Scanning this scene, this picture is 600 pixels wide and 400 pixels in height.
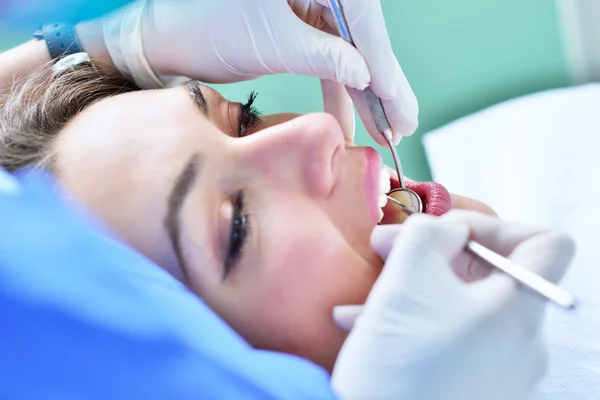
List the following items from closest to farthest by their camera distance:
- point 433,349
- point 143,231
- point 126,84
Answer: point 433,349, point 143,231, point 126,84

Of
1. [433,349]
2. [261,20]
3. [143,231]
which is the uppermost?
[261,20]

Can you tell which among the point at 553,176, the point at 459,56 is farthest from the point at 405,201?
the point at 459,56

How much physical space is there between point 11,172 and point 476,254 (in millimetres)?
581

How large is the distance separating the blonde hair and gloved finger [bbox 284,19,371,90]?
0.30 meters

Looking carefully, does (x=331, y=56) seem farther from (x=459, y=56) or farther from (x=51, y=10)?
(x=459, y=56)

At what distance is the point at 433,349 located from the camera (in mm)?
577

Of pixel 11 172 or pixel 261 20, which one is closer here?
pixel 11 172

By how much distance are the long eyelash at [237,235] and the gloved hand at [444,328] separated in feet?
0.57

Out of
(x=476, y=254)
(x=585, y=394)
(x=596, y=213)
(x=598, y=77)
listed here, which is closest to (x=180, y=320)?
(x=476, y=254)

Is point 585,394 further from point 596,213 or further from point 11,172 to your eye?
point 11,172

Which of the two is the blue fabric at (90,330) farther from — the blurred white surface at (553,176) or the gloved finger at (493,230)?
the blurred white surface at (553,176)

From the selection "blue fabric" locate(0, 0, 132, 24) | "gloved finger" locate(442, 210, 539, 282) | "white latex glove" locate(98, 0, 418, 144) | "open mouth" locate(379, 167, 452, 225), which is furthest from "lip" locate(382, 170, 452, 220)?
"blue fabric" locate(0, 0, 132, 24)

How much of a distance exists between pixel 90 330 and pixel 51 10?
2.25 feet

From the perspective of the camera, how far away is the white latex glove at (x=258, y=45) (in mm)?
920
